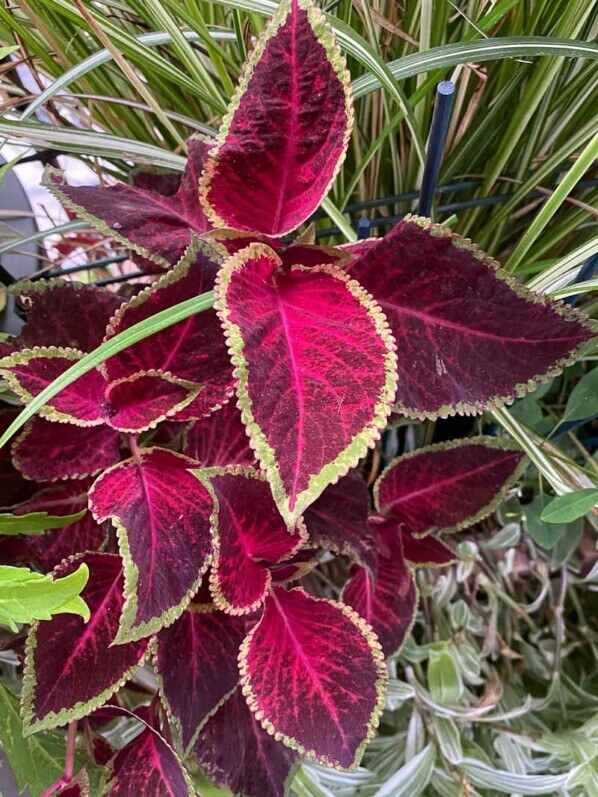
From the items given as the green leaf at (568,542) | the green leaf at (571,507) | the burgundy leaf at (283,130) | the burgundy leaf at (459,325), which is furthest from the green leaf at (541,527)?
the burgundy leaf at (283,130)

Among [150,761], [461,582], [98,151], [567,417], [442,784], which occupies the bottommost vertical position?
[442,784]

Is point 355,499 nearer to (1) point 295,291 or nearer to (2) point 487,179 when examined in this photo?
(1) point 295,291

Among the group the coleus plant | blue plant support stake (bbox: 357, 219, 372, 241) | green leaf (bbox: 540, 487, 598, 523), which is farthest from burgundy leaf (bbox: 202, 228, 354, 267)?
green leaf (bbox: 540, 487, 598, 523)

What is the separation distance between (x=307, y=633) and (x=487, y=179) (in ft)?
1.28

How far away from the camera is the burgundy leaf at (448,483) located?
54cm

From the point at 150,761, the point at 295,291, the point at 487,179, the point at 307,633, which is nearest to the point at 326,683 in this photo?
the point at 307,633

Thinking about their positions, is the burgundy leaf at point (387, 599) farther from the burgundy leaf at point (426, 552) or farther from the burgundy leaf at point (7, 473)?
the burgundy leaf at point (7, 473)

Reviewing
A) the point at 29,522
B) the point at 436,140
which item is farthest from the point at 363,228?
the point at 29,522

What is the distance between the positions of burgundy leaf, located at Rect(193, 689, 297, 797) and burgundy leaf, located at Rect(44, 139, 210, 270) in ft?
1.10

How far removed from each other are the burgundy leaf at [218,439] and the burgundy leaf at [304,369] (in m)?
0.14

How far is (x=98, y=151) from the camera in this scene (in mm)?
528

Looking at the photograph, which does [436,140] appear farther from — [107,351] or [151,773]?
[151,773]

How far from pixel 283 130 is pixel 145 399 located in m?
0.18

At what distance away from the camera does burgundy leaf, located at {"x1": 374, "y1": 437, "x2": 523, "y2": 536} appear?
1.78 ft
